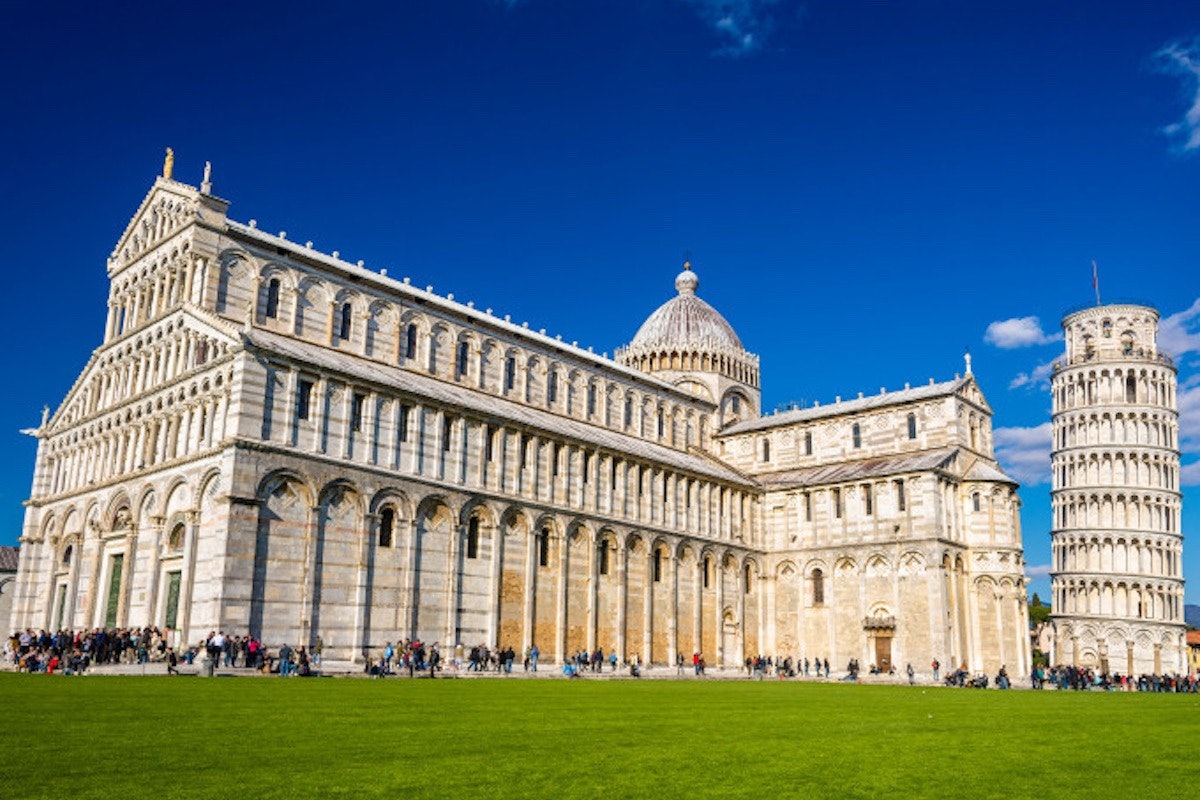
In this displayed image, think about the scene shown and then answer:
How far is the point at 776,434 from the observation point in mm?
59688

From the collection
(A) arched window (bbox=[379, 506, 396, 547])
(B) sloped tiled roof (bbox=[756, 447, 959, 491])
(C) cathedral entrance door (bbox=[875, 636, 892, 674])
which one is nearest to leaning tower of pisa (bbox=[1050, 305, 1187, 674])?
(B) sloped tiled roof (bbox=[756, 447, 959, 491])

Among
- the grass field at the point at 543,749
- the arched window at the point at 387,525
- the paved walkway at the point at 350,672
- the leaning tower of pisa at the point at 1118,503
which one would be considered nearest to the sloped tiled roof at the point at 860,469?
the paved walkway at the point at 350,672

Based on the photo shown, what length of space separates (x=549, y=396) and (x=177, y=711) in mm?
38325

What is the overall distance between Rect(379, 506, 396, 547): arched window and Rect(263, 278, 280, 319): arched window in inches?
400

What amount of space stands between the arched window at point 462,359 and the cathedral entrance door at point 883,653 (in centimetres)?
2474

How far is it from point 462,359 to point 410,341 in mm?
3125

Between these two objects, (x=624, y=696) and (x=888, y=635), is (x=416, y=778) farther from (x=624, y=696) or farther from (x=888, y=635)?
(x=888, y=635)

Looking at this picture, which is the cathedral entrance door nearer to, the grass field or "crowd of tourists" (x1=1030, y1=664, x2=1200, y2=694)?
"crowd of tourists" (x1=1030, y1=664, x2=1200, y2=694)

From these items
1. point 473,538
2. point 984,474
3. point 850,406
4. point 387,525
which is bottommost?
point 473,538

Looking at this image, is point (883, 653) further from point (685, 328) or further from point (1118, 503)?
point (1118, 503)

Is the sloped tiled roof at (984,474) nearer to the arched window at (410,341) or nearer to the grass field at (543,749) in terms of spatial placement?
the arched window at (410,341)

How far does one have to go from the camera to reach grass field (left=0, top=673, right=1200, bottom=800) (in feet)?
28.9

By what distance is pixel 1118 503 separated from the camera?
71625 mm

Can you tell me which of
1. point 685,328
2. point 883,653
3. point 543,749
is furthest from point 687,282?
point 543,749
